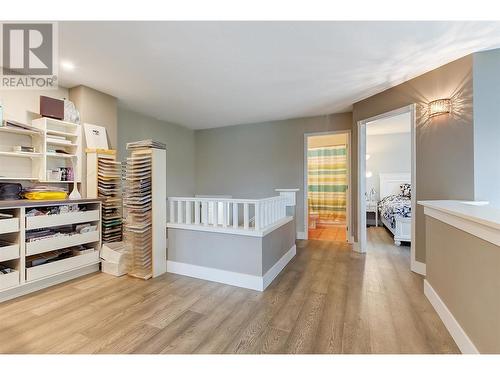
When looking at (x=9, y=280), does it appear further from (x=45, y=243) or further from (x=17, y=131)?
(x=17, y=131)

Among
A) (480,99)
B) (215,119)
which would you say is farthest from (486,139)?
(215,119)

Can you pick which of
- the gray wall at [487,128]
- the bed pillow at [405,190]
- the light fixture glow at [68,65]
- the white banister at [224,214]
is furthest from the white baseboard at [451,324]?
the light fixture glow at [68,65]

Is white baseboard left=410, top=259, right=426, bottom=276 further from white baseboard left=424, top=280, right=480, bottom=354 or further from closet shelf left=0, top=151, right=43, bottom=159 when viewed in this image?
closet shelf left=0, top=151, right=43, bottom=159

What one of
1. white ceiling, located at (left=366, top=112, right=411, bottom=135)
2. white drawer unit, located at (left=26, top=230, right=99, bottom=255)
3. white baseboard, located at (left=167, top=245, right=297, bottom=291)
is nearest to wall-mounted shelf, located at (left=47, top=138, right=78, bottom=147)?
white drawer unit, located at (left=26, top=230, right=99, bottom=255)

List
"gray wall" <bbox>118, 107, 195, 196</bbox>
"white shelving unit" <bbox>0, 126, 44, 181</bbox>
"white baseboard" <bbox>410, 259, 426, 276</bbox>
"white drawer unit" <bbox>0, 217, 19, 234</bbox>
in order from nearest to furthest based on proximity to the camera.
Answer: "white drawer unit" <bbox>0, 217, 19, 234</bbox> → "white shelving unit" <bbox>0, 126, 44, 181</bbox> → "white baseboard" <bbox>410, 259, 426, 276</bbox> → "gray wall" <bbox>118, 107, 195, 196</bbox>

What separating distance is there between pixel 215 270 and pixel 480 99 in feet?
10.6

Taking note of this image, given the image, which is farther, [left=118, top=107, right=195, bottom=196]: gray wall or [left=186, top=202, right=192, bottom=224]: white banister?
[left=118, top=107, right=195, bottom=196]: gray wall

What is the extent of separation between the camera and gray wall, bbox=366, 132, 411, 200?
573cm

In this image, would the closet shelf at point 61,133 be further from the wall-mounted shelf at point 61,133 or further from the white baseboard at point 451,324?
the white baseboard at point 451,324

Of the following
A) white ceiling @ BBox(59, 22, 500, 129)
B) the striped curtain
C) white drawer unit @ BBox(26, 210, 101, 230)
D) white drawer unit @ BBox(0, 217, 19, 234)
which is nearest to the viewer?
white ceiling @ BBox(59, 22, 500, 129)

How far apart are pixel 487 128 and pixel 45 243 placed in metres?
4.57

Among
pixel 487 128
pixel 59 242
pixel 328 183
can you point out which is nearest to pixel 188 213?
pixel 59 242

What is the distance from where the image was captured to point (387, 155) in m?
5.88

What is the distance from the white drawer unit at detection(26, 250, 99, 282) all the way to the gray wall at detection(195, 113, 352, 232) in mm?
2916
